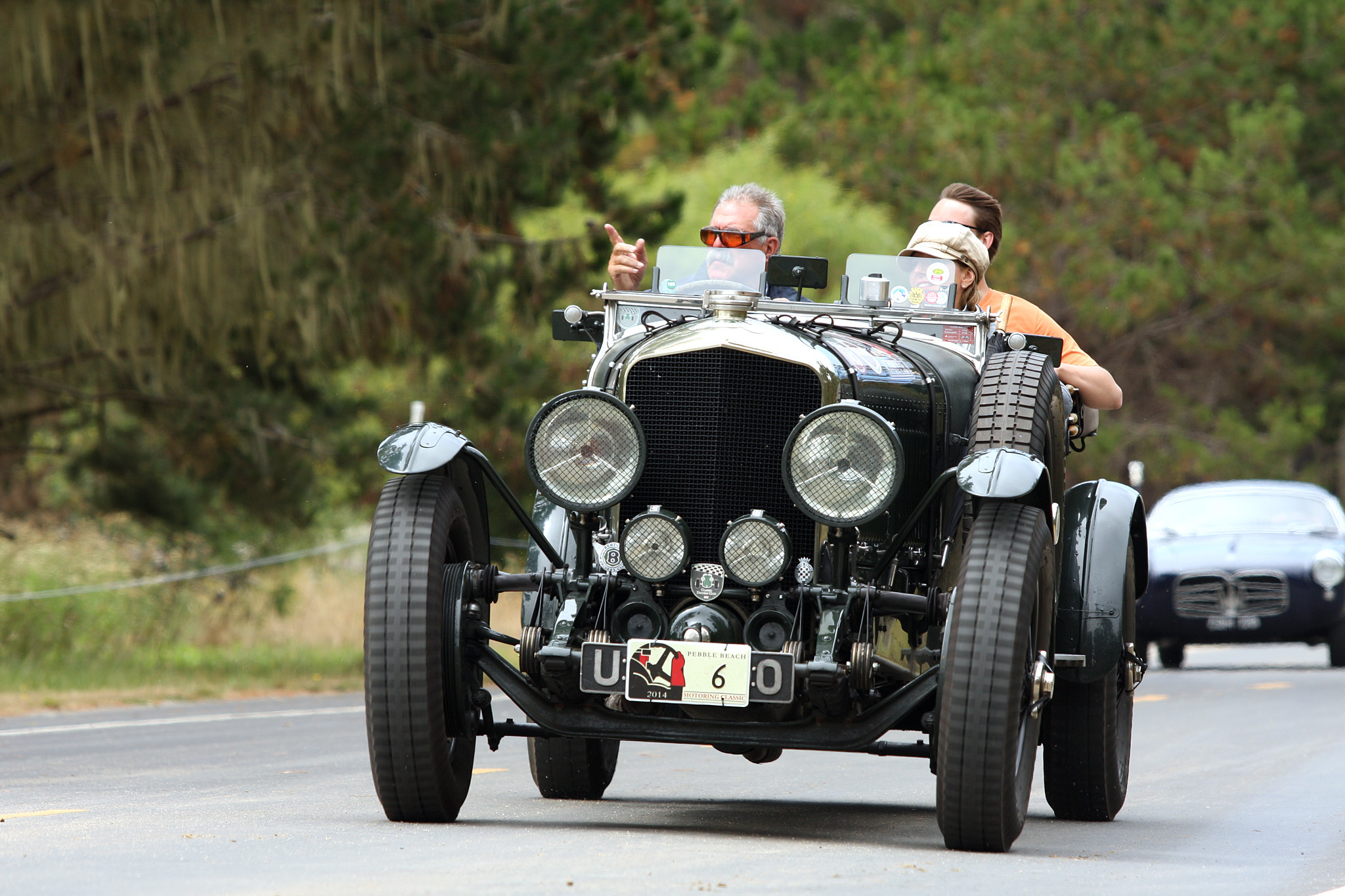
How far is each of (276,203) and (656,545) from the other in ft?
33.7

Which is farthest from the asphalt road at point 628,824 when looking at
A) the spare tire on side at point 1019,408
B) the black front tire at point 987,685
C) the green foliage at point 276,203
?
the green foliage at point 276,203

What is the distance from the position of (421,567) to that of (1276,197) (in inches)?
1212

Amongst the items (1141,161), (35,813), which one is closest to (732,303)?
(35,813)

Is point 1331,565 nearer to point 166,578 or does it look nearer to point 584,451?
point 166,578

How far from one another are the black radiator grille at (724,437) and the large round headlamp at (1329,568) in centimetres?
1197

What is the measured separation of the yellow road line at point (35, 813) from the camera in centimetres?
692

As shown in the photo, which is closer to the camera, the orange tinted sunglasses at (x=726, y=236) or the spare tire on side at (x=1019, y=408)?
the spare tire on side at (x=1019, y=408)

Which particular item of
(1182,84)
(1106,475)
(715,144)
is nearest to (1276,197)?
(1182,84)

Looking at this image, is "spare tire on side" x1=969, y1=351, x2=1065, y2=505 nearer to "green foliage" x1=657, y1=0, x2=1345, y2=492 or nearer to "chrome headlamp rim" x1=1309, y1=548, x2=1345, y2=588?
"chrome headlamp rim" x1=1309, y1=548, x2=1345, y2=588

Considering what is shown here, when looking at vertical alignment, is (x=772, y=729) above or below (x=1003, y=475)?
below

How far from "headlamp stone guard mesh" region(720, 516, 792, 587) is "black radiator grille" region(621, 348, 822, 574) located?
12 centimetres

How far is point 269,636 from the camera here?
67.6 ft

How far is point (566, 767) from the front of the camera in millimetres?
7871

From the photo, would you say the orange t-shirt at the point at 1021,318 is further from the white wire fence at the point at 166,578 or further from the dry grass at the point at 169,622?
the white wire fence at the point at 166,578
